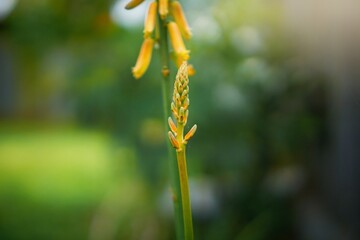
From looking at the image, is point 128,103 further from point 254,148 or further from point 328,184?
point 328,184

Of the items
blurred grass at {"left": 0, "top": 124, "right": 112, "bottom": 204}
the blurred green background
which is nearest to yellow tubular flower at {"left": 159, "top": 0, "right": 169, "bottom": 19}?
the blurred green background

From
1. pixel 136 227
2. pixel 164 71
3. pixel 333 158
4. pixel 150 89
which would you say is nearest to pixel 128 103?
pixel 150 89

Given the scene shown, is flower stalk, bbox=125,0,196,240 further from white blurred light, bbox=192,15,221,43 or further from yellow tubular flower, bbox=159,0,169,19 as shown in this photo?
white blurred light, bbox=192,15,221,43

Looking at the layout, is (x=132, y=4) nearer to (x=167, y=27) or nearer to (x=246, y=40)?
(x=167, y=27)

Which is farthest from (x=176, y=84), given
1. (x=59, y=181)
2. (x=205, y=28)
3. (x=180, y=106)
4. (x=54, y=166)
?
(x=54, y=166)

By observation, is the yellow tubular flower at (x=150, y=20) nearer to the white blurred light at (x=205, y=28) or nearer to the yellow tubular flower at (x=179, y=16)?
the yellow tubular flower at (x=179, y=16)

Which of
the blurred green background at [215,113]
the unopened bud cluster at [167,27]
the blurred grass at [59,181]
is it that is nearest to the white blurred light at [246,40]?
the blurred green background at [215,113]
